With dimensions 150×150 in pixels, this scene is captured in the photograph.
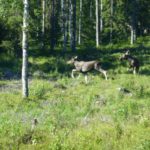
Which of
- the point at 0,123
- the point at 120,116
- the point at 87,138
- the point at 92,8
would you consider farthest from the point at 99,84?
the point at 92,8

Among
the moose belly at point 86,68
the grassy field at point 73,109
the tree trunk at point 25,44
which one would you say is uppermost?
the tree trunk at point 25,44

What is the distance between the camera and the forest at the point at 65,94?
45.7 feet

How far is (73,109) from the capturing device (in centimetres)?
1995

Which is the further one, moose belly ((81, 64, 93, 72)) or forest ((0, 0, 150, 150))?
moose belly ((81, 64, 93, 72))

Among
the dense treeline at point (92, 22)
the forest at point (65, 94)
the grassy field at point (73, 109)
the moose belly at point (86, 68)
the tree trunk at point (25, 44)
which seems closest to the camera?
the grassy field at point (73, 109)

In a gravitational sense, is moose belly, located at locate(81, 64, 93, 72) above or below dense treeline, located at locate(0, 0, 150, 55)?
below

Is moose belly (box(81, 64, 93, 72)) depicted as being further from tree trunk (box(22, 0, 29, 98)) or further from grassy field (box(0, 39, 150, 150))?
tree trunk (box(22, 0, 29, 98))

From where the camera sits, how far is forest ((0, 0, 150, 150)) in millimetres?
13930

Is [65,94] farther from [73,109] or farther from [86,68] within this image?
[86,68]

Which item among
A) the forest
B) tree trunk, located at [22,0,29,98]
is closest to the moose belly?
the forest

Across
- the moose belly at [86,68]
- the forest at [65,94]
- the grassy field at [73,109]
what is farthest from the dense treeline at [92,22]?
the moose belly at [86,68]

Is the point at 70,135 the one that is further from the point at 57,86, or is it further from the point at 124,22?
the point at 124,22

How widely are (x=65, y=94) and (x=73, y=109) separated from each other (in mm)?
4591

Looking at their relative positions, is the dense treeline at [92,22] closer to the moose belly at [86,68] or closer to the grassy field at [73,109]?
the grassy field at [73,109]
